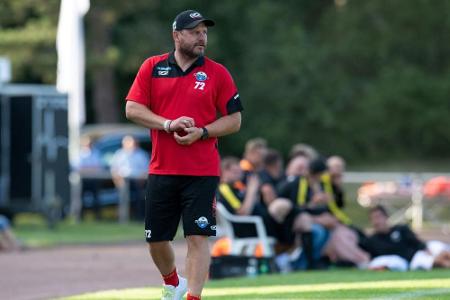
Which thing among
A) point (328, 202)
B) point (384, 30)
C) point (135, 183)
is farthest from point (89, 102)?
point (328, 202)

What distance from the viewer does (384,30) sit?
47531 millimetres

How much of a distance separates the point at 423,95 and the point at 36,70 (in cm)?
1398

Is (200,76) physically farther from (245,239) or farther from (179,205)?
(245,239)

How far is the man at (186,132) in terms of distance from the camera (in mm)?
9953

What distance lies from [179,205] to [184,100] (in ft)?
2.62

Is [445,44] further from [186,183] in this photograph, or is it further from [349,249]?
[186,183]

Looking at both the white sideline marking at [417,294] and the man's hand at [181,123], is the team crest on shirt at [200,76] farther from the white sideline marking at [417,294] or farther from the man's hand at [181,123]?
the white sideline marking at [417,294]

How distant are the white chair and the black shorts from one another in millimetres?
5704

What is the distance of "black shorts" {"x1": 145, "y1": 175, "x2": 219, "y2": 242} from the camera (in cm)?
995

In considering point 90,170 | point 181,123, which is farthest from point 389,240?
point 90,170

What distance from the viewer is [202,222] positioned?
9.95 metres

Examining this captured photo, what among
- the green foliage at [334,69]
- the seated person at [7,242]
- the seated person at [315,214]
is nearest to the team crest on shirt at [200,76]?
the seated person at [315,214]

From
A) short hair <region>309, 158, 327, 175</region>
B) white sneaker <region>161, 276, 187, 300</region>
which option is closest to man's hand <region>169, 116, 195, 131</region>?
white sneaker <region>161, 276, 187, 300</region>

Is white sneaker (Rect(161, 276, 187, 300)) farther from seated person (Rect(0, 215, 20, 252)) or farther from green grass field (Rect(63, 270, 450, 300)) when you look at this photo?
seated person (Rect(0, 215, 20, 252))
